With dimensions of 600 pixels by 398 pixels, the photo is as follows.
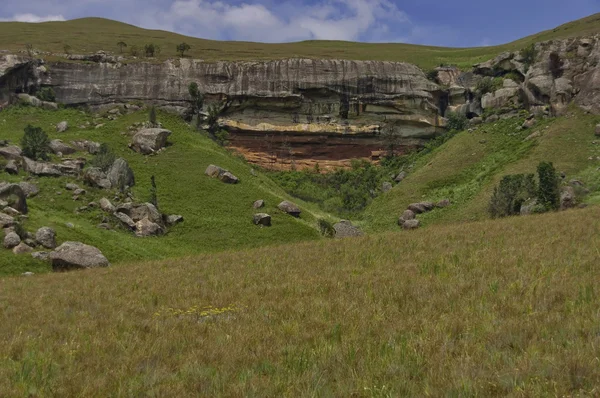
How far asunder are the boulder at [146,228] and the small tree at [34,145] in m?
18.4

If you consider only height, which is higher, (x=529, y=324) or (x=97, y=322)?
(x=529, y=324)

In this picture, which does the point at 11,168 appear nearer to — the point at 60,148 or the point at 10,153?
the point at 10,153

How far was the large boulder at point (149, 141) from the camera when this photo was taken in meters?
59.4

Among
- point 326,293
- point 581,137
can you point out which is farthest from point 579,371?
point 581,137

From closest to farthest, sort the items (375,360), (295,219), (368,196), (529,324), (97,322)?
(375,360)
(529,324)
(97,322)
(295,219)
(368,196)

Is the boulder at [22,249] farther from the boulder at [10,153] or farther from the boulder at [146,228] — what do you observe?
the boulder at [10,153]

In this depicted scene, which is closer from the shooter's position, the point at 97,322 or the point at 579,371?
the point at 579,371

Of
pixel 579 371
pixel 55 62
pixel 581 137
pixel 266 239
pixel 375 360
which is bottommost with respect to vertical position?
pixel 266 239

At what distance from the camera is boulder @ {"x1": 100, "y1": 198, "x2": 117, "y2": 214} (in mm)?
40428

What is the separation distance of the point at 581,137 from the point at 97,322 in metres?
59.4

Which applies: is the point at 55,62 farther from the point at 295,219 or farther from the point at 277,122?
the point at 295,219

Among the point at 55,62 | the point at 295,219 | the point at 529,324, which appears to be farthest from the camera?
the point at 55,62

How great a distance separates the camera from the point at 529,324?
6.80 meters

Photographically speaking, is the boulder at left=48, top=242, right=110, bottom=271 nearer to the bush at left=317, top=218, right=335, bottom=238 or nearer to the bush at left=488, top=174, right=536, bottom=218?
the bush at left=317, top=218, right=335, bottom=238
